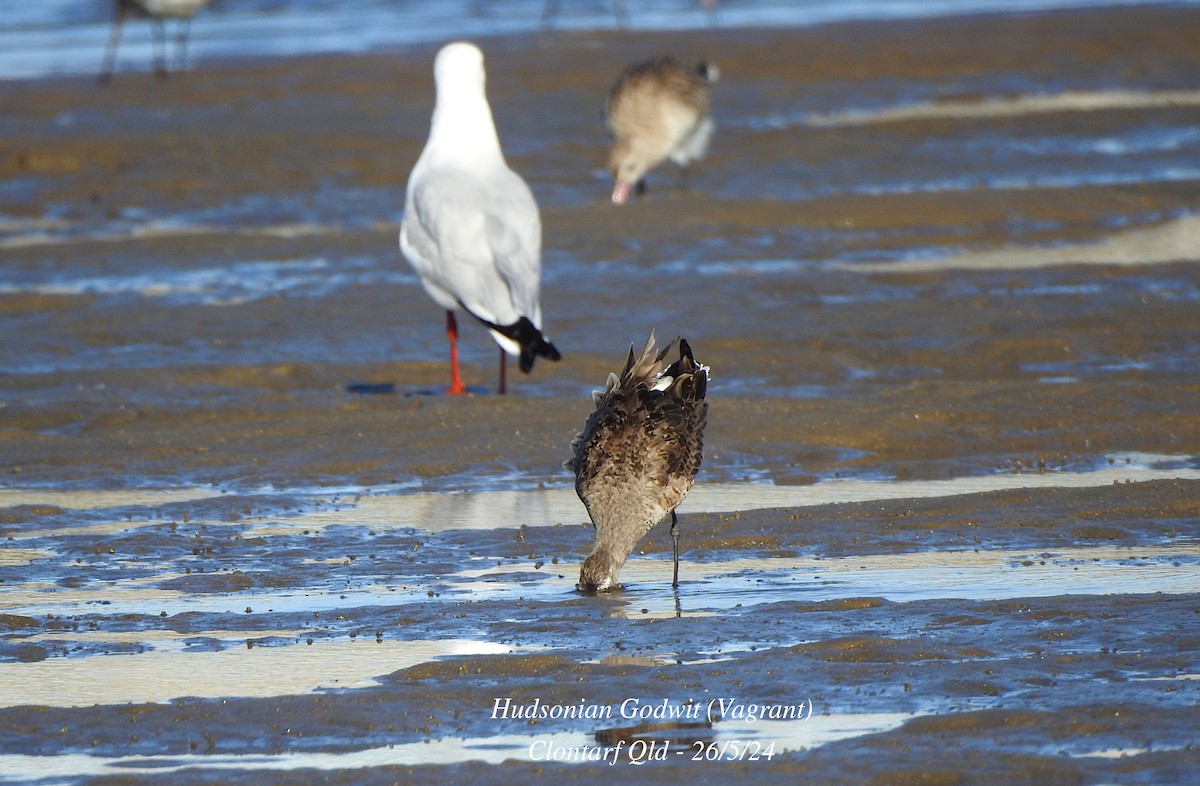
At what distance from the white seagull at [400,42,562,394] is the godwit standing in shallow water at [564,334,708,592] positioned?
8.51 ft

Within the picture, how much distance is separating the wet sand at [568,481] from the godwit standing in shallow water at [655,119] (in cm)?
36

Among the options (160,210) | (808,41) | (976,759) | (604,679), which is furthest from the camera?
(808,41)

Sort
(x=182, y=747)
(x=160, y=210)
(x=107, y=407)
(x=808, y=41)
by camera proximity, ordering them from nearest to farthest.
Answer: (x=182, y=747), (x=107, y=407), (x=160, y=210), (x=808, y=41)

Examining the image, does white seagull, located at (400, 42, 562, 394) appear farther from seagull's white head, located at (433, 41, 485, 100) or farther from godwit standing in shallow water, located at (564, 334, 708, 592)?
godwit standing in shallow water, located at (564, 334, 708, 592)

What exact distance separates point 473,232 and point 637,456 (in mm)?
3504

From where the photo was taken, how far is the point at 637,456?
19.6 feet

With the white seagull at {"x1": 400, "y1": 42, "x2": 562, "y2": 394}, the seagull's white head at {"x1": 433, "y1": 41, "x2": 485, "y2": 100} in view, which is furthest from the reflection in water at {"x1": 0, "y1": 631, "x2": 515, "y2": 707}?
the seagull's white head at {"x1": 433, "y1": 41, "x2": 485, "y2": 100}

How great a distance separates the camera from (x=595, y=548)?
5.87 metres

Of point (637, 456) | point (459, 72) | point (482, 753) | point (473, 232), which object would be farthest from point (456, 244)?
point (482, 753)

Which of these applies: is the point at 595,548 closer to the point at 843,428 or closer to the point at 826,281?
the point at 843,428

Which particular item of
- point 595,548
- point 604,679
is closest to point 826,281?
point 595,548

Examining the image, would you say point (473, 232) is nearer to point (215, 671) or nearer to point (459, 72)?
point (459, 72)

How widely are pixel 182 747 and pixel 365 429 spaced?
3.95 m

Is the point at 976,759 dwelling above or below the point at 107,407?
above
